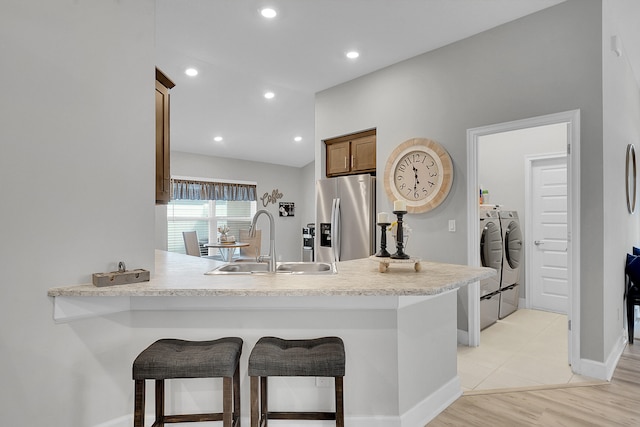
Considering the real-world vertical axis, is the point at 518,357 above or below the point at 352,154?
below

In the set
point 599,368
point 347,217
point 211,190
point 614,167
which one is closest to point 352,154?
point 347,217

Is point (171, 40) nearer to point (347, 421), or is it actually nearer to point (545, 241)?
point (347, 421)

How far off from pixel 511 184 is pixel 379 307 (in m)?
3.88

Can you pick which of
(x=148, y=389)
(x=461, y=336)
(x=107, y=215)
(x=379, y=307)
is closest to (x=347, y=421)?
(x=379, y=307)

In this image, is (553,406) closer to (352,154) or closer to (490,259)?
(490,259)

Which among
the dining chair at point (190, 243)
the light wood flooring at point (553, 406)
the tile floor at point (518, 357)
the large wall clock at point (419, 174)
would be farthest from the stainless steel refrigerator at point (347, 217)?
the dining chair at point (190, 243)

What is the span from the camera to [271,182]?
832 centimetres

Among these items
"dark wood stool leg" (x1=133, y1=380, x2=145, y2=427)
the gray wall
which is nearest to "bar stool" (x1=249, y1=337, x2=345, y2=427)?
"dark wood stool leg" (x1=133, y1=380, x2=145, y2=427)

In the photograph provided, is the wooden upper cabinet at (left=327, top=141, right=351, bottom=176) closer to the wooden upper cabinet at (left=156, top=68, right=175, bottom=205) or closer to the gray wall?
the gray wall

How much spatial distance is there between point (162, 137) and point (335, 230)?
2.23m

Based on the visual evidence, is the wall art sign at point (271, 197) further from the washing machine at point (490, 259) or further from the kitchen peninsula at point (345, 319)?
the kitchen peninsula at point (345, 319)

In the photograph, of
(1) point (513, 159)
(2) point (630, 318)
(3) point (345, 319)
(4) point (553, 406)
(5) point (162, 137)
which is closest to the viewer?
(3) point (345, 319)

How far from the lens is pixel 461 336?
337 centimetres

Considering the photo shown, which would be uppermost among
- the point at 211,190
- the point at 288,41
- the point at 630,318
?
the point at 288,41
